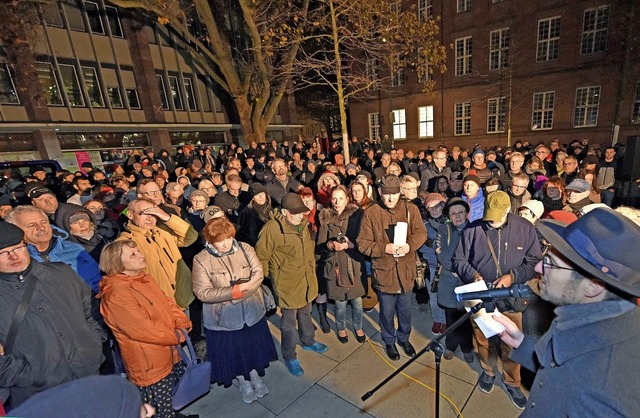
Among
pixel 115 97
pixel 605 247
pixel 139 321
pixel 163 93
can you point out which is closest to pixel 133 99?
pixel 115 97

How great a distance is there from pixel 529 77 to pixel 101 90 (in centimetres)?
2580

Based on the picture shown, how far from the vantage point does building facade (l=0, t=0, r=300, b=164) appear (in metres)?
13.9

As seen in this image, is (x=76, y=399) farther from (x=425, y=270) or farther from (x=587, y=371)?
(x=425, y=270)

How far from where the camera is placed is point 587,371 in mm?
1135

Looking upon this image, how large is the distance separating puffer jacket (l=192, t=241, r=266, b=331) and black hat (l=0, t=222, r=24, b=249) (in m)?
1.27

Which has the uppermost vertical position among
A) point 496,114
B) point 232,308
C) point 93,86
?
point 93,86

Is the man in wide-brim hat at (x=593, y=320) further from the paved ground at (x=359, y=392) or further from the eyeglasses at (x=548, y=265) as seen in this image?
the paved ground at (x=359, y=392)

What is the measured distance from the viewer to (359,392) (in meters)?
3.13

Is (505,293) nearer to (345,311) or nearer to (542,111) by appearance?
(345,311)

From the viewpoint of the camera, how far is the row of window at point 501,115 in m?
17.8

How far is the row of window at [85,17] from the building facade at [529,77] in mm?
18300

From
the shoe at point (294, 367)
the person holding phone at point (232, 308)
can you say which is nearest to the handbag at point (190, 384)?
the person holding phone at point (232, 308)

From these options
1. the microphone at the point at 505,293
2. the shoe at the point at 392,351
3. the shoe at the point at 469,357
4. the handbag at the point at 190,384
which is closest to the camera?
the microphone at the point at 505,293

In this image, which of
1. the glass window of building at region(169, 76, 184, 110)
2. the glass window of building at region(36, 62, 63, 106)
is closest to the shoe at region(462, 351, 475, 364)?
the glass window of building at region(36, 62, 63, 106)
